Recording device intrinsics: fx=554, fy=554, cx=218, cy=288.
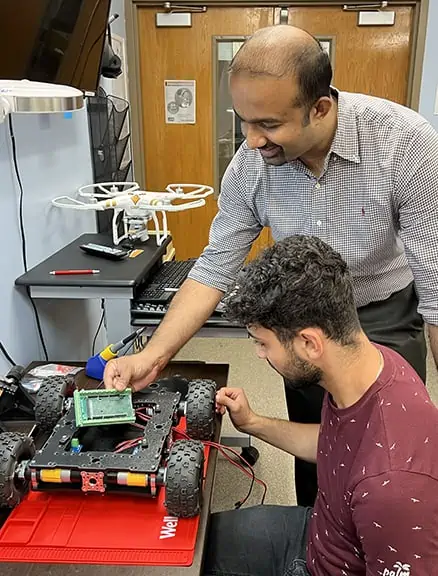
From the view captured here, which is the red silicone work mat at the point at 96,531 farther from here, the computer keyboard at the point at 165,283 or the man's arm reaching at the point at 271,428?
the computer keyboard at the point at 165,283

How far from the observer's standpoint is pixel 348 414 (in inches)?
33.7

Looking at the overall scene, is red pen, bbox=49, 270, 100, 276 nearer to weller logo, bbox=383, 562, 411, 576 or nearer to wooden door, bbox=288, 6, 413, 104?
weller logo, bbox=383, 562, 411, 576

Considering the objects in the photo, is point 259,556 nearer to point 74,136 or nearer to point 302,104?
point 302,104

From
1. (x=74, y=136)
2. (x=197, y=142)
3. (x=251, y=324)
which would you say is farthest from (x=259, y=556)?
(x=197, y=142)

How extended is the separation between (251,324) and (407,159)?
597 millimetres

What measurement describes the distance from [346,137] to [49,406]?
0.86 meters

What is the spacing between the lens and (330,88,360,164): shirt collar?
4.01ft

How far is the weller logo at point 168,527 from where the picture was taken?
Answer: 2.85 ft

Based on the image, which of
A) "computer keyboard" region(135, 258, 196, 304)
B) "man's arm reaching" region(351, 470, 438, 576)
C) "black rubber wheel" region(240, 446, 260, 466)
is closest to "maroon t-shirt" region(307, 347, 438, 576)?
"man's arm reaching" region(351, 470, 438, 576)

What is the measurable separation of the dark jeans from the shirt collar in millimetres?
792

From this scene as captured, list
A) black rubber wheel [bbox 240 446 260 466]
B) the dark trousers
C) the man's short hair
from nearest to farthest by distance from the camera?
the man's short hair → the dark trousers → black rubber wheel [bbox 240 446 260 466]

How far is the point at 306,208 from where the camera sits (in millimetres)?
1308

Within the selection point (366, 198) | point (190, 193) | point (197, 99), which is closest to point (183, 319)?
point (366, 198)

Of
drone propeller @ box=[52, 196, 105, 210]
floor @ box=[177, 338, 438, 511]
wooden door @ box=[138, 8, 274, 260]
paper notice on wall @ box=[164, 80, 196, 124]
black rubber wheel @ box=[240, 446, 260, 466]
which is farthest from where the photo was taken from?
paper notice on wall @ box=[164, 80, 196, 124]
